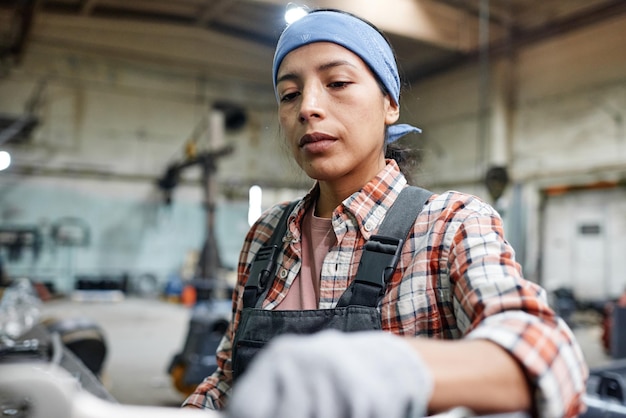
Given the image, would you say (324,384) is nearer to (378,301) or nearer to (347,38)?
(378,301)

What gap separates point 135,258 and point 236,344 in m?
8.97

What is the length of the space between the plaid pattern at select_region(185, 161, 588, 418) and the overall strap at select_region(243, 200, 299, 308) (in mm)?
19

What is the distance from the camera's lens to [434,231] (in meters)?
0.78

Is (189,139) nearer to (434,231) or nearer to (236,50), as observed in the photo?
(236,50)

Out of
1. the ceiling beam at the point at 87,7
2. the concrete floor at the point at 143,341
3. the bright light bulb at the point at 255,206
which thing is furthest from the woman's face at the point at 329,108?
the ceiling beam at the point at 87,7

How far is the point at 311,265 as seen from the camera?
0.95m

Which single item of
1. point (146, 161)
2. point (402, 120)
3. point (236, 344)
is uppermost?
point (146, 161)

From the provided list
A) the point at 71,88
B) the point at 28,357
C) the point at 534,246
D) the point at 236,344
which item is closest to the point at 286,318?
the point at 236,344

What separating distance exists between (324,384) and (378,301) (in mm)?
425

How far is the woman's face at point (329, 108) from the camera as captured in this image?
Answer: 2.86ft

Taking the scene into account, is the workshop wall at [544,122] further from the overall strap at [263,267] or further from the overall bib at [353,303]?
the overall bib at [353,303]

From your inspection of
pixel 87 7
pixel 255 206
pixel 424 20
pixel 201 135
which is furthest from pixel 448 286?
pixel 201 135

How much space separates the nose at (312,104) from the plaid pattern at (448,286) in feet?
0.53

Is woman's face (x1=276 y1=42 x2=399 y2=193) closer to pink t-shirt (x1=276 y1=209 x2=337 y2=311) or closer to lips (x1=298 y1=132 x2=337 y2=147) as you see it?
lips (x1=298 y1=132 x2=337 y2=147)
